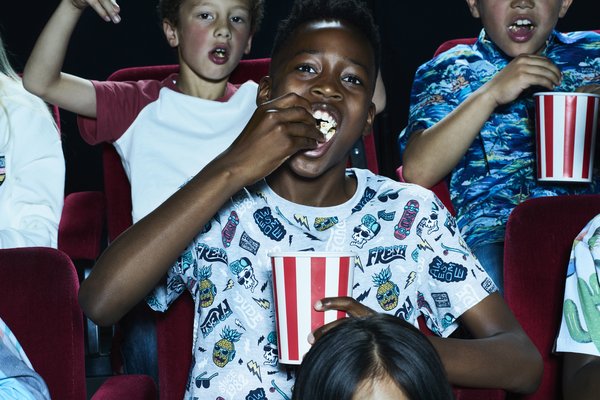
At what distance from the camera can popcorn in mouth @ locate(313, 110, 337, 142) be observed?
161 centimetres

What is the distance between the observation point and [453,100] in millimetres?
2379

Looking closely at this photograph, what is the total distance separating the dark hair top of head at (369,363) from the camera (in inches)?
45.6

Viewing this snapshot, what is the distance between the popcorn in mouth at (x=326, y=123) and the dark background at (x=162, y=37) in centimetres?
193

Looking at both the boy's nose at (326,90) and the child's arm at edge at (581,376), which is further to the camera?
the boy's nose at (326,90)

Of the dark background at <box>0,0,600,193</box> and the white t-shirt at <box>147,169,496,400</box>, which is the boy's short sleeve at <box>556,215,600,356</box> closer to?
the white t-shirt at <box>147,169,496,400</box>

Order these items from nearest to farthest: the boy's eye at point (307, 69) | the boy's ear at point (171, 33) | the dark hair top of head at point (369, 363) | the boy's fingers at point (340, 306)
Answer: the dark hair top of head at point (369, 363)
the boy's fingers at point (340, 306)
the boy's eye at point (307, 69)
the boy's ear at point (171, 33)

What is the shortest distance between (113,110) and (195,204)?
95 centimetres

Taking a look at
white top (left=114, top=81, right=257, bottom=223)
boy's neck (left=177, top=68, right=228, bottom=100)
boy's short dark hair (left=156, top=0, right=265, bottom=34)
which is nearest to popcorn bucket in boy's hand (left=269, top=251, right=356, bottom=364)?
white top (left=114, top=81, right=257, bottom=223)

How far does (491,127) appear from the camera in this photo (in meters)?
2.33

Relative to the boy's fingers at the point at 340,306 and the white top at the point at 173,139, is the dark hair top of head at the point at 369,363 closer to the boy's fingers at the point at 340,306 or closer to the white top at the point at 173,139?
the boy's fingers at the point at 340,306

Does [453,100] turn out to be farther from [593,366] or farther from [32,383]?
[32,383]

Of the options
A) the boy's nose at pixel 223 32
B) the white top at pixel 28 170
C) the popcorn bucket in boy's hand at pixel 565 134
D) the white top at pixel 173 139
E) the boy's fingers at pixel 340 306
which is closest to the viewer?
the boy's fingers at pixel 340 306

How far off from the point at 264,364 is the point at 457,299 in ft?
1.08

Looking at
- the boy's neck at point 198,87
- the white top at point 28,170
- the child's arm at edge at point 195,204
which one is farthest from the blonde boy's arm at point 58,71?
the child's arm at edge at point 195,204
